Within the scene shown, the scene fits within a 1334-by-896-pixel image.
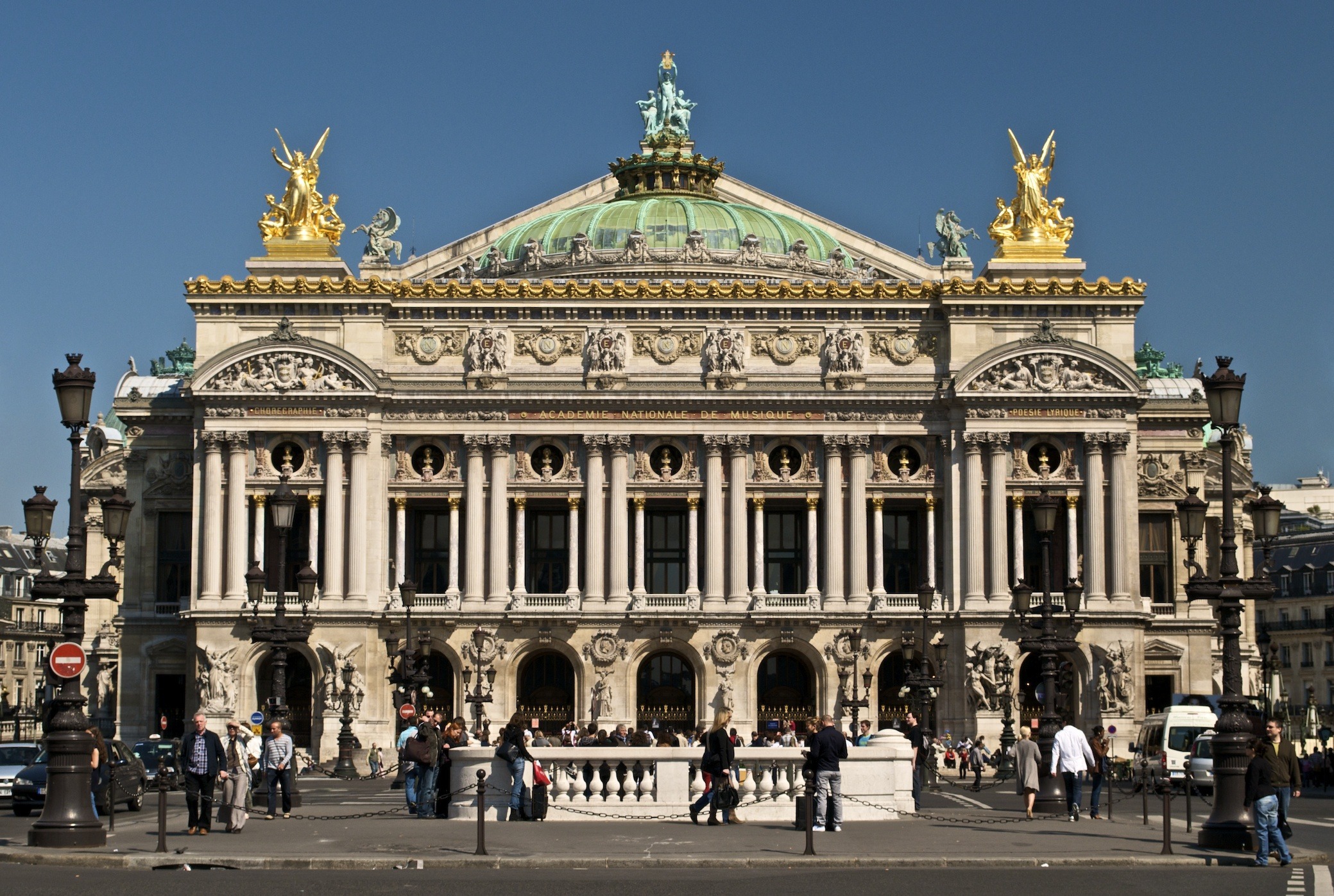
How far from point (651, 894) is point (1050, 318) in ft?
192

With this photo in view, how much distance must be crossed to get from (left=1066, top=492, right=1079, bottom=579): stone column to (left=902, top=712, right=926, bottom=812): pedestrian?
19361 mm

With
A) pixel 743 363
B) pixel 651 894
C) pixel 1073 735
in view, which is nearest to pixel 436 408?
pixel 743 363

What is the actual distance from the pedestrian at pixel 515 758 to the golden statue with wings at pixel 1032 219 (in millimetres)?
48914

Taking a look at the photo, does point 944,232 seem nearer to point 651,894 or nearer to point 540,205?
point 540,205

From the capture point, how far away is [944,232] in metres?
95.8

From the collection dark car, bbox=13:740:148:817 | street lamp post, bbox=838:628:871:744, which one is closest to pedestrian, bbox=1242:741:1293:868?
Answer: dark car, bbox=13:740:148:817

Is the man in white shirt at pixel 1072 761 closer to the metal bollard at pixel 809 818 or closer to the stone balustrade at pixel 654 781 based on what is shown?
the stone balustrade at pixel 654 781

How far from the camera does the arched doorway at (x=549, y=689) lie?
82812 mm

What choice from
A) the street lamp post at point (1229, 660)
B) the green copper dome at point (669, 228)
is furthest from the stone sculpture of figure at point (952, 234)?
the street lamp post at point (1229, 660)

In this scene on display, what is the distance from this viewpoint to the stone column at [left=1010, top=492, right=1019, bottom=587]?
82000mm

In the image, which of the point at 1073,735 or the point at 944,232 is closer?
the point at 1073,735

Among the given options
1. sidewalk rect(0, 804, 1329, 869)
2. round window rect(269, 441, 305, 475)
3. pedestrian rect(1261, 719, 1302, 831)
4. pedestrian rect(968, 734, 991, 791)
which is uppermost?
round window rect(269, 441, 305, 475)

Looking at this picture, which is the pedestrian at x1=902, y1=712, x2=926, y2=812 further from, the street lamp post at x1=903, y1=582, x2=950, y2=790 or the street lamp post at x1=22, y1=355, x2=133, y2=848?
the street lamp post at x1=22, y1=355, x2=133, y2=848

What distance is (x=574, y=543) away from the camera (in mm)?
83250
